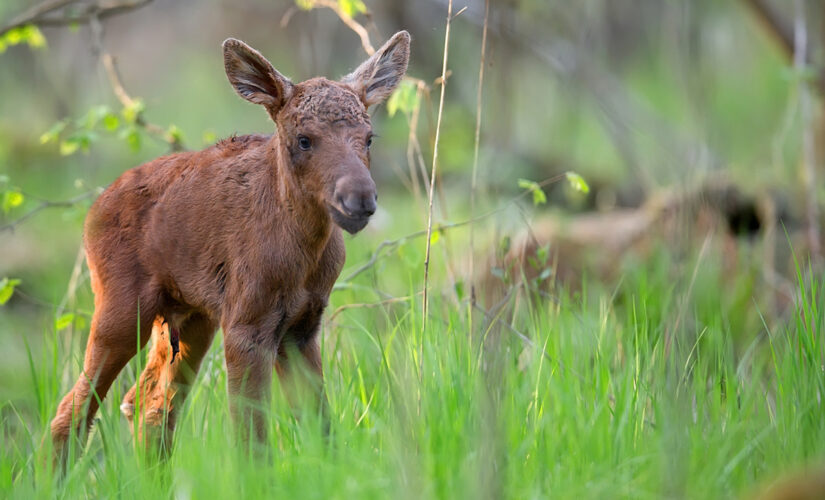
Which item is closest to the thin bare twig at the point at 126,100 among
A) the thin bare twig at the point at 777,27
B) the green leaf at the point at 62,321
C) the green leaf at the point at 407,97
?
the green leaf at the point at 62,321

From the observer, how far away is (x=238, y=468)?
3.46m

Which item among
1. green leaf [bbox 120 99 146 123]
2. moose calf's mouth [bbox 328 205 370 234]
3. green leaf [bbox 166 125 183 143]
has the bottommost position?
moose calf's mouth [bbox 328 205 370 234]

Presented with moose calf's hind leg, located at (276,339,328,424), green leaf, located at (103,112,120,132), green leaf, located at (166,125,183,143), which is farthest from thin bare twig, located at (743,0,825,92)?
moose calf's hind leg, located at (276,339,328,424)

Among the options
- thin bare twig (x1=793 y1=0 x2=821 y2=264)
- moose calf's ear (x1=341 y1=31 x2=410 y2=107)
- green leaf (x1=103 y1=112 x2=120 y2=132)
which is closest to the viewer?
moose calf's ear (x1=341 y1=31 x2=410 y2=107)

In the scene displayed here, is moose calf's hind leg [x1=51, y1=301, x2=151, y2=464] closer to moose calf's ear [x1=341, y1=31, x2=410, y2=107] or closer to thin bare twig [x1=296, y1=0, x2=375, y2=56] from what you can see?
moose calf's ear [x1=341, y1=31, x2=410, y2=107]

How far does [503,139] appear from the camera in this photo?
670 cm

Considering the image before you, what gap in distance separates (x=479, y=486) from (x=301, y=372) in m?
1.52

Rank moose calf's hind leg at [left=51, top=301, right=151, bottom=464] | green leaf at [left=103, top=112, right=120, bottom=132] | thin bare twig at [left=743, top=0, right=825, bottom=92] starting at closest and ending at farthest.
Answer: moose calf's hind leg at [left=51, top=301, right=151, bottom=464], green leaf at [left=103, top=112, right=120, bottom=132], thin bare twig at [left=743, top=0, right=825, bottom=92]

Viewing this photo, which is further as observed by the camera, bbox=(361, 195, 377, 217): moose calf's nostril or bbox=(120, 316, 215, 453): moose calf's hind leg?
bbox=(120, 316, 215, 453): moose calf's hind leg

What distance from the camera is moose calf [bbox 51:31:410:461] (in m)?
3.91

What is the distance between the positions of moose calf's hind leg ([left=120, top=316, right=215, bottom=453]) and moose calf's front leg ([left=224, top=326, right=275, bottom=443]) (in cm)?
70

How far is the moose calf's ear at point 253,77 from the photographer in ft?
13.3

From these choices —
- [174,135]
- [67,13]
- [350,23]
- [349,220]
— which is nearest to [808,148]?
[350,23]

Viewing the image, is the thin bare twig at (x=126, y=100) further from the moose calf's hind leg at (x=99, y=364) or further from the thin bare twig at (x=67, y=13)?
the moose calf's hind leg at (x=99, y=364)
